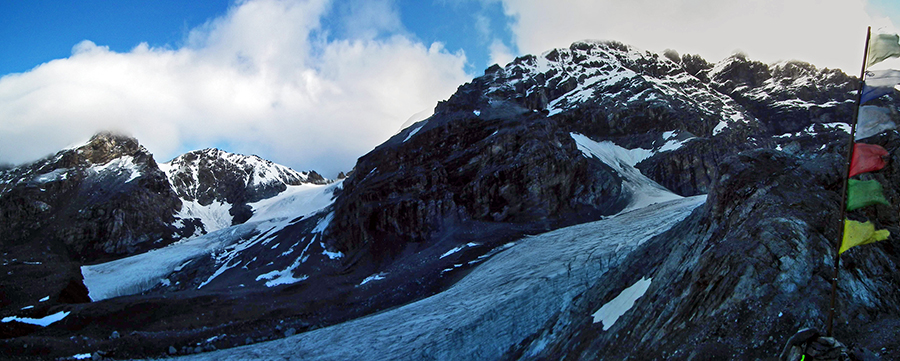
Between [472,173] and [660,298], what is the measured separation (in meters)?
55.0

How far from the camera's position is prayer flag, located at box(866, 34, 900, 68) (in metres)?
7.19

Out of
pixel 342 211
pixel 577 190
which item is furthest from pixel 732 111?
pixel 342 211

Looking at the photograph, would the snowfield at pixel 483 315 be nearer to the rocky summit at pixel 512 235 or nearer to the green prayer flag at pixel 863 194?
the rocky summit at pixel 512 235

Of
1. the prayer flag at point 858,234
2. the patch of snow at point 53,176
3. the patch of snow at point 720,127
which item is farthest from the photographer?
the patch of snow at point 53,176

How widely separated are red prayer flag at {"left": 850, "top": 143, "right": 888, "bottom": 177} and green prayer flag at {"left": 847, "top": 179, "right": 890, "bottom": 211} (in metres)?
0.18

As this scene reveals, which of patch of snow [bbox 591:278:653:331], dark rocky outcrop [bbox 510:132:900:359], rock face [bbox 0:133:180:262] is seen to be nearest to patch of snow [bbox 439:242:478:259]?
patch of snow [bbox 591:278:653:331]

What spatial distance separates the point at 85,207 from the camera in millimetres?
105812

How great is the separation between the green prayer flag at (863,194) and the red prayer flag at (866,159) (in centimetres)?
18

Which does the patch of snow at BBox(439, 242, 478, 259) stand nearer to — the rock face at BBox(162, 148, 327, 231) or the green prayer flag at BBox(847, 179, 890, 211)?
the green prayer flag at BBox(847, 179, 890, 211)

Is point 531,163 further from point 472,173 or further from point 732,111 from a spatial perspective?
point 732,111

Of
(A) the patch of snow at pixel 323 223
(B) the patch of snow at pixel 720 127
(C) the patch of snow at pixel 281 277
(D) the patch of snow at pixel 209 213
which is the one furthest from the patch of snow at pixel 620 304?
(D) the patch of snow at pixel 209 213

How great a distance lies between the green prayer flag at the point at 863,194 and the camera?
288 inches

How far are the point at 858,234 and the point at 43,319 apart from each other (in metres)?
51.0

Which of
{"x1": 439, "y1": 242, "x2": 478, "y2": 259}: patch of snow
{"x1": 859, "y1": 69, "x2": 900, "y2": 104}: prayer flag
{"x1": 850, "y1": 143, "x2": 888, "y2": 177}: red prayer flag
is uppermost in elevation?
{"x1": 859, "y1": 69, "x2": 900, "y2": 104}: prayer flag
